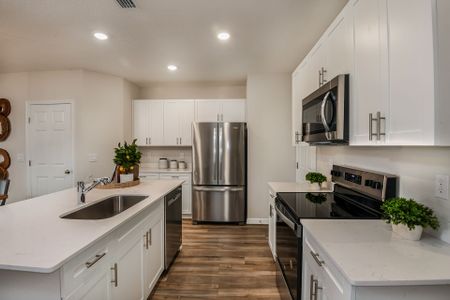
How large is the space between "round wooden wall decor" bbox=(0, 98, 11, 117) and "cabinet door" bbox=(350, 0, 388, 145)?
5.05 metres

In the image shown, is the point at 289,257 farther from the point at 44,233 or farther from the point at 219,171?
the point at 219,171

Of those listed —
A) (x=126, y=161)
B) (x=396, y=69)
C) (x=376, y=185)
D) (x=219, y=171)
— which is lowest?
(x=219, y=171)

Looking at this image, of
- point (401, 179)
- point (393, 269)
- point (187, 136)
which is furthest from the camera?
point (187, 136)

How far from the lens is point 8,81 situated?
4.03 m

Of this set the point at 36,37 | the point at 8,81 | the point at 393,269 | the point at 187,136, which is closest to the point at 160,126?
the point at 187,136

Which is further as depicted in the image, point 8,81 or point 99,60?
point 8,81

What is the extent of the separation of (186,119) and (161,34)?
1970 millimetres

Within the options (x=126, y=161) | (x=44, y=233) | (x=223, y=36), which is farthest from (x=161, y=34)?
(x=44, y=233)

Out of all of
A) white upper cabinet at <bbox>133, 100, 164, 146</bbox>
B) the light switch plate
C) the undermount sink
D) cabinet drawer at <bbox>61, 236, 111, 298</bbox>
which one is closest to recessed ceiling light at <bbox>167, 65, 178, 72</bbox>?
Result: white upper cabinet at <bbox>133, 100, 164, 146</bbox>

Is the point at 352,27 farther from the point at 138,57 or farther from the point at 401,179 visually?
the point at 138,57

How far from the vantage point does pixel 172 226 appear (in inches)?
105

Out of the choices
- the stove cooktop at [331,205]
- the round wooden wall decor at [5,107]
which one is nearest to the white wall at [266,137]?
the stove cooktop at [331,205]

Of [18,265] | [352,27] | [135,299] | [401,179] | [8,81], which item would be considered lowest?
[135,299]

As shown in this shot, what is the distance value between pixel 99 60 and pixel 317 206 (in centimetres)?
348
